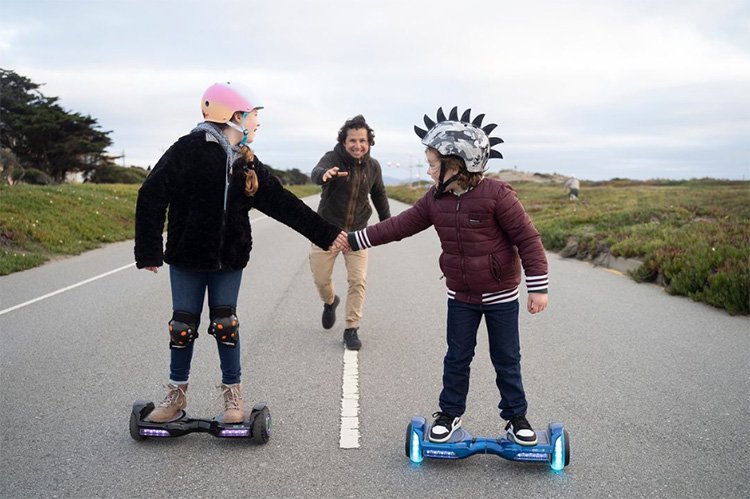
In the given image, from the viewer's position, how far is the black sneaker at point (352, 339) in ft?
21.1

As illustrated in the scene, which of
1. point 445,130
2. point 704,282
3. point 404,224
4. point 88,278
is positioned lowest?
point 88,278

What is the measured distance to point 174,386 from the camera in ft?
14.1

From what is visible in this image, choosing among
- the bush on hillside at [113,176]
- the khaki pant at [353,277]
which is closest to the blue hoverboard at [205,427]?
the khaki pant at [353,277]

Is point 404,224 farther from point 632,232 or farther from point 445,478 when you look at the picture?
point 632,232

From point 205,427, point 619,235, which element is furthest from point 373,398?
point 619,235

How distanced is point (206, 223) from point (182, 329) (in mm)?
650

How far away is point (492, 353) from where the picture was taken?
13.4 feet

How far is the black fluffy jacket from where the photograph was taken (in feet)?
13.3

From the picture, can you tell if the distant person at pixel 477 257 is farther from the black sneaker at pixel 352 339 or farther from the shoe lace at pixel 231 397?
the black sneaker at pixel 352 339

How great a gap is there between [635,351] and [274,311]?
13.4 feet

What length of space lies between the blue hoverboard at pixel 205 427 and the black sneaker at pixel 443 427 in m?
1.01

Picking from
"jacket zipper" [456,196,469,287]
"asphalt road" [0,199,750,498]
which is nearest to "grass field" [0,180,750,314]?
"asphalt road" [0,199,750,498]

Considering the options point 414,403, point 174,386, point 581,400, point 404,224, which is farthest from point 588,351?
point 174,386

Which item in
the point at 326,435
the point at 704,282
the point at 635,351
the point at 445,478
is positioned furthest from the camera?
the point at 704,282
